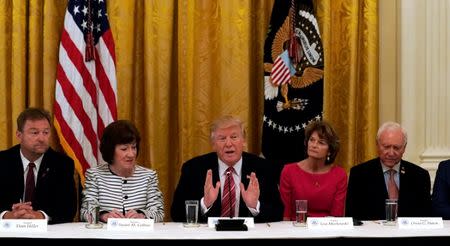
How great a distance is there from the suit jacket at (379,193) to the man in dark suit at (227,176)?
52 cm

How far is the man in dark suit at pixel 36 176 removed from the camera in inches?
183

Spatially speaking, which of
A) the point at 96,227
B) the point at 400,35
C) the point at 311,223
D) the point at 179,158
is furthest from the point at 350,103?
the point at 96,227

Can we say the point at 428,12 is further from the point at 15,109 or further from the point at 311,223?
the point at 15,109

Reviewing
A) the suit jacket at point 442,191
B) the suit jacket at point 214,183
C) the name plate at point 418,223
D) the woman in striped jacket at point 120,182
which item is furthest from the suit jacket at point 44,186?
Result: the suit jacket at point 442,191

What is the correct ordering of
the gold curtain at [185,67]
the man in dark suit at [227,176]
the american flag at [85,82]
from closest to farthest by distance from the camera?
the man in dark suit at [227,176]
the american flag at [85,82]
the gold curtain at [185,67]

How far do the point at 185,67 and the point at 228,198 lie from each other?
1714 mm

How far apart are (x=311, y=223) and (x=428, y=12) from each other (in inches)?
108

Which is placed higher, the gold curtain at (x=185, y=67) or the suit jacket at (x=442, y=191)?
the gold curtain at (x=185, y=67)

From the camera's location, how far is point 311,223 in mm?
3861

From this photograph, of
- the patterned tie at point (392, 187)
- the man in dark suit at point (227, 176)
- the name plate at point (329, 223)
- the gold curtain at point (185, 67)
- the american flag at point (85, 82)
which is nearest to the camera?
the name plate at point (329, 223)

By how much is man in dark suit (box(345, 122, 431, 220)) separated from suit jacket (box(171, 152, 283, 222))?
0.52 meters

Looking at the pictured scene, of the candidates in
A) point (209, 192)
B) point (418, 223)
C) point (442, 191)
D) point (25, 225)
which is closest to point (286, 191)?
point (209, 192)

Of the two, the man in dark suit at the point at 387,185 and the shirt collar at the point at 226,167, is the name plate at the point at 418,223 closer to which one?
the man in dark suit at the point at 387,185

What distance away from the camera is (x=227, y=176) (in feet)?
15.3
